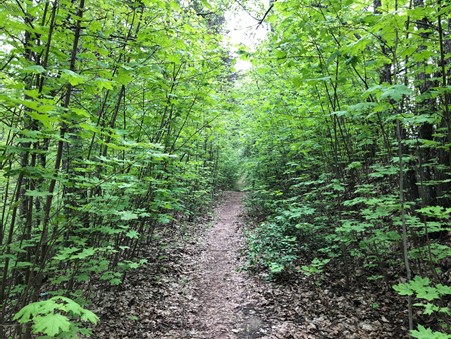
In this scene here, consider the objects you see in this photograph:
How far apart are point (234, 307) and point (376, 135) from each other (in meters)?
4.85

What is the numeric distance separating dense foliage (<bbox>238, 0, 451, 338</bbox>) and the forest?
46 millimetres

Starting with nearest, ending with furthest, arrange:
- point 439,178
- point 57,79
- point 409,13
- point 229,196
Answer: point 409,13
point 57,79
point 439,178
point 229,196

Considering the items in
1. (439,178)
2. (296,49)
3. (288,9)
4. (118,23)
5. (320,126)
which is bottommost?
(439,178)

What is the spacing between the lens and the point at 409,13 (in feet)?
9.22

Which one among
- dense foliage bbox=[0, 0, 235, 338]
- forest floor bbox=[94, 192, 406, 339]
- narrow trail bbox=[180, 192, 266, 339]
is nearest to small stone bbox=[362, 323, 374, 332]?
forest floor bbox=[94, 192, 406, 339]

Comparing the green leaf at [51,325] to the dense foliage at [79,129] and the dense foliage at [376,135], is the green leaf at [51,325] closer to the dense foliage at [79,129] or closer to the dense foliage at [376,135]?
the dense foliage at [79,129]

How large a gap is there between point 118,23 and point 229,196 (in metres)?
18.4

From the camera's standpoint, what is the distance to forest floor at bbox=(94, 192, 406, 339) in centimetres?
460

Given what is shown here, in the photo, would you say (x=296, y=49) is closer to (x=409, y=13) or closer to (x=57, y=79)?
(x=409, y=13)

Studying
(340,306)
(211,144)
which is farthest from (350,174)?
(211,144)

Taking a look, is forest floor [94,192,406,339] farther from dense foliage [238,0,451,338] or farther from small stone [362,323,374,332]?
dense foliage [238,0,451,338]

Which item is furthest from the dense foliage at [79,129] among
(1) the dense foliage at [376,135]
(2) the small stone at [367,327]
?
(2) the small stone at [367,327]

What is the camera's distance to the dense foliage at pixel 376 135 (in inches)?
132

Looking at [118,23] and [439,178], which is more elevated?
[118,23]
